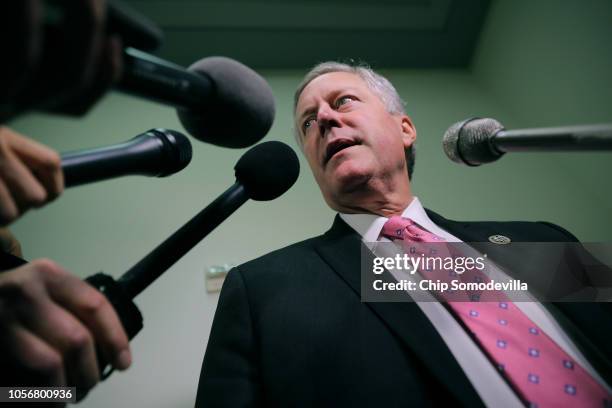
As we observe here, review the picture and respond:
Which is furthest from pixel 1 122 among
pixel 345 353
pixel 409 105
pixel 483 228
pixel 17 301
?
pixel 409 105

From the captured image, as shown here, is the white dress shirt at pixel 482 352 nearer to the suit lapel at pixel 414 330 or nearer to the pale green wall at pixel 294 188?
the suit lapel at pixel 414 330

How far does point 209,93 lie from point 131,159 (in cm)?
12

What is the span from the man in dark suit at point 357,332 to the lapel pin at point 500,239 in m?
0.01

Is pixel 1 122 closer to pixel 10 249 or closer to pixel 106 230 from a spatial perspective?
pixel 10 249

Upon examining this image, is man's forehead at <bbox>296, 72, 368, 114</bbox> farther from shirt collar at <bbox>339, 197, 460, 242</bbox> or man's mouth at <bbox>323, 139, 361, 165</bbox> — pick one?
shirt collar at <bbox>339, 197, 460, 242</bbox>

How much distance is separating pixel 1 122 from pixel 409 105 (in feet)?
6.35

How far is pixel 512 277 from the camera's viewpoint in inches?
32.1

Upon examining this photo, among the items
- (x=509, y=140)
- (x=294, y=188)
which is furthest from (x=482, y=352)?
(x=294, y=188)

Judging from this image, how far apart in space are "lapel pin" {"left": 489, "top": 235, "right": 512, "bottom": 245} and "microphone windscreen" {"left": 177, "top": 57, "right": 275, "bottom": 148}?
2.43ft

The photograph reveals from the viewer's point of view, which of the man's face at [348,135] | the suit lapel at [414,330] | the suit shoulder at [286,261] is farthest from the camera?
the man's face at [348,135]

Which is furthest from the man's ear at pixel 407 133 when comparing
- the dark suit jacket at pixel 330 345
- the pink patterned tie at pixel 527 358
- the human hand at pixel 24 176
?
the human hand at pixel 24 176

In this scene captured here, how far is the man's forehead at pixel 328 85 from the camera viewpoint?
112cm

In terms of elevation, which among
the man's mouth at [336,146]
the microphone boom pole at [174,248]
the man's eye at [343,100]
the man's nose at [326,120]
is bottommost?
the microphone boom pole at [174,248]

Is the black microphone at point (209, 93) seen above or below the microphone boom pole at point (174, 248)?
above
